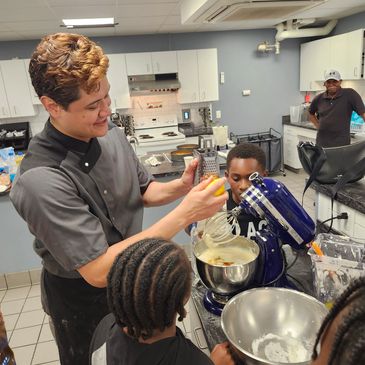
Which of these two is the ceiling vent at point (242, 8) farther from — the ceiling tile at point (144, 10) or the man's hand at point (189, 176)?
the man's hand at point (189, 176)

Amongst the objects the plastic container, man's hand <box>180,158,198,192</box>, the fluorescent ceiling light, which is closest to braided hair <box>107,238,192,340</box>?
the plastic container

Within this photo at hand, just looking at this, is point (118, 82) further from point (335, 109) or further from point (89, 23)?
point (335, 109)

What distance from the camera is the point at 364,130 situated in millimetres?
4391

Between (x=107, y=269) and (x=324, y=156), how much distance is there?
3.72 ft

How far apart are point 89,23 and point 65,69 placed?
12.3 ft

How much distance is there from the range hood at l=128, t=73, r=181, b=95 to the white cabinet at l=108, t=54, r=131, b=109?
96 mm

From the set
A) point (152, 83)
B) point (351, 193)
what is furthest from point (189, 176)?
point (152, 83)

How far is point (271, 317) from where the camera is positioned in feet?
2.91

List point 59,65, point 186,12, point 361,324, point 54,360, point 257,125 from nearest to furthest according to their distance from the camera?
1. point 361,324
2. point 59,65
3. point 54,360
4. point 186,12
5. point 257,125

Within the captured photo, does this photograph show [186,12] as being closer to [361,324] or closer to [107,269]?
[107,269]

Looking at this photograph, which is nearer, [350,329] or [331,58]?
[350,329]

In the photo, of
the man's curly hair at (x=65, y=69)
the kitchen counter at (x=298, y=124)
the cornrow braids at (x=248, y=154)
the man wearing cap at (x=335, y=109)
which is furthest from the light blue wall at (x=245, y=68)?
the man's curly hair at (x=65, y=69)

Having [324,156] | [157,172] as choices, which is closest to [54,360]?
[157,172]

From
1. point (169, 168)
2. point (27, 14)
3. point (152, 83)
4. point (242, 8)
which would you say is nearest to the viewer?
point (242, 8)
